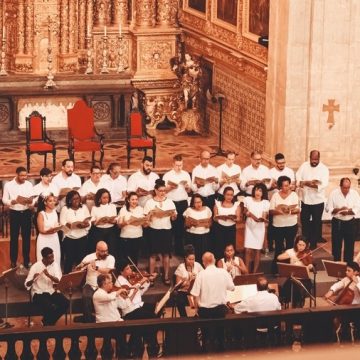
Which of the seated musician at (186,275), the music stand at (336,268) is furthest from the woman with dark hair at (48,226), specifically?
the music stand at (336,268)

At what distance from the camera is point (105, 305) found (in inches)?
513

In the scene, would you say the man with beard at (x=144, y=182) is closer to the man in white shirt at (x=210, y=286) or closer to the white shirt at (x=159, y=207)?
the white shirt at (x=159, y=207)

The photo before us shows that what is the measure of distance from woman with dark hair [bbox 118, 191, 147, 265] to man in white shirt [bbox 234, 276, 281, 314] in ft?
7.12

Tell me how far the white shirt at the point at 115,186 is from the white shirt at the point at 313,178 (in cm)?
224

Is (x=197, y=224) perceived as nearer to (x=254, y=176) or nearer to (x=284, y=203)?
(x=284, y=203)

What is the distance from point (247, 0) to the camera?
20016 mm

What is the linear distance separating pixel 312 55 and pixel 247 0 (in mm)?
3179

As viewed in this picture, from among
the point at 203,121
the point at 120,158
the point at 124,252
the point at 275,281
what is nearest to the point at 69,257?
the point at 124,252

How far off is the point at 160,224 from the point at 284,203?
4.95ft

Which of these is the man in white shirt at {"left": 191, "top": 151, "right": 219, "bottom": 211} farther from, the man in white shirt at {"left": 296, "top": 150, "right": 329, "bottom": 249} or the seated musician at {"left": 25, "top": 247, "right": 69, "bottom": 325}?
the seated musician at {"left": 25, "top": 247, "right": 69, "bottom": 325}

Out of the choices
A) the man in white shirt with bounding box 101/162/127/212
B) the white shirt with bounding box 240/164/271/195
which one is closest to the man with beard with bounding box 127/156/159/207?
the man in white shirt with bounding box 101/162/127/212

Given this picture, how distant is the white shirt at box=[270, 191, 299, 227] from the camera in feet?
49.6

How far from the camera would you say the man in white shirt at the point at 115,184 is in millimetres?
15312

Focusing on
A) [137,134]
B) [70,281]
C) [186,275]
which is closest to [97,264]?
[70,281]
